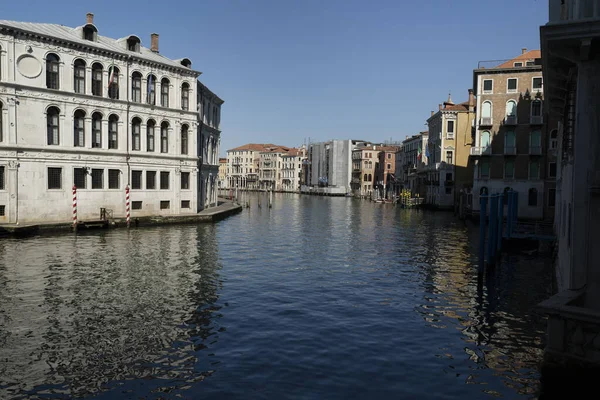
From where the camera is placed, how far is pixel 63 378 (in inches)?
366

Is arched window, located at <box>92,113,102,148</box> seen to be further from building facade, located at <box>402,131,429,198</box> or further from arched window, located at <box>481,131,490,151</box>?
building facade, located at <box>402,131,429,198</box>

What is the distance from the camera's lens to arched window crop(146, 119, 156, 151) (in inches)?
1486

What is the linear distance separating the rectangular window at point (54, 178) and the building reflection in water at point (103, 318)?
8.88 metres

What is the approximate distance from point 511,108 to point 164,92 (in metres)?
30.6

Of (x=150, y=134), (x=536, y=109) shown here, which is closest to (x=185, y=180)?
(x=150, y=134)

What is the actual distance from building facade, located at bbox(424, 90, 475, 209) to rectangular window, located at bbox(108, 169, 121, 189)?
140ft

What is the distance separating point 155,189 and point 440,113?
4364cm

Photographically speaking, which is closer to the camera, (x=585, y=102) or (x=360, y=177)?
(x=585, y=102)

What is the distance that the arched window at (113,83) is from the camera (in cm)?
3438

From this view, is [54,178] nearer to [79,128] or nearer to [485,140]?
[79,128]

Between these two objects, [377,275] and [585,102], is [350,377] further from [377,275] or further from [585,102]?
[377,275]

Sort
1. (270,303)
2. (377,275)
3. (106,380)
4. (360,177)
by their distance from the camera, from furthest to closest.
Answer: (360,177) → (377,275) → (270,303) → (106,380)

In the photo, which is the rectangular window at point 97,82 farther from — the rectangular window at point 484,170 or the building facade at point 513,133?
the rectangular window at point 484,170

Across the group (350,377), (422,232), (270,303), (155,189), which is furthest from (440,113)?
(350,377)
